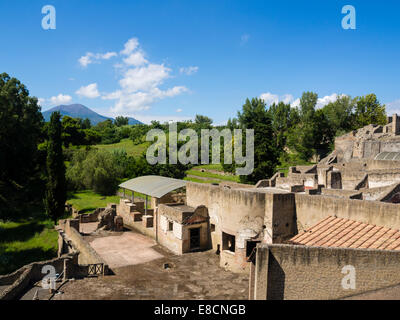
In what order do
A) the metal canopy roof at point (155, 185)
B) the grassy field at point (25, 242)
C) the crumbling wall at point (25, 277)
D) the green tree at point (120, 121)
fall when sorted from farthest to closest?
the green tree at point (120, 121), the grassy field at point (25, 242), the metal canopy roof at point (155, 185), the crumbling wall at point (25, 277)

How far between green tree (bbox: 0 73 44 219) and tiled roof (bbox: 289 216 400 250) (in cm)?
2741

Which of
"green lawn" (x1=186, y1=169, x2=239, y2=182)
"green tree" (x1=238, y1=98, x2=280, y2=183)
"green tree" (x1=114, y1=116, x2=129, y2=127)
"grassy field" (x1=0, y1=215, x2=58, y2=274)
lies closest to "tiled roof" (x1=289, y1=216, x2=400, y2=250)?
"grassy field" (x1=0, y1=215, x2=58, y2=274)

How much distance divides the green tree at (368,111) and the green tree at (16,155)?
5748cm

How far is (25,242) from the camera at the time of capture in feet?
92.5

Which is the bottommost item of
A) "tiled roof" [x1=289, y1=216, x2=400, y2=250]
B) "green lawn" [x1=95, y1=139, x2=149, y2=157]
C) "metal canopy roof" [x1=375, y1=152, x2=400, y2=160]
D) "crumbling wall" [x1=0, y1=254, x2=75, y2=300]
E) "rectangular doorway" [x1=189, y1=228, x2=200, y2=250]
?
Result: "crumbling wall" [x1=0, y1=254, x2=75, y2=300]

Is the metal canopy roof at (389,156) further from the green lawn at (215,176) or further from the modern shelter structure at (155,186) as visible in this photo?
the modern shelter structure at (155,186)

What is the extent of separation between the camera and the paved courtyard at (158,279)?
13.6 metres

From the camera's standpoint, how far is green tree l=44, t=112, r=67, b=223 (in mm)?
30906

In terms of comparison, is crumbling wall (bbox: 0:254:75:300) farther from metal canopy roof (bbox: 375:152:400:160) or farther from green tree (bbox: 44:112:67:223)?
metal canopy roof (bbox: 375:152:400:160)

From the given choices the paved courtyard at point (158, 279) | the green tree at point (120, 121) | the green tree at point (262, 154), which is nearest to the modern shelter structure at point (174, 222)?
the paved courtyard at point (158, 279)

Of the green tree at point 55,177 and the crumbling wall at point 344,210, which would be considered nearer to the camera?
the crumbling wall at point 344,210
